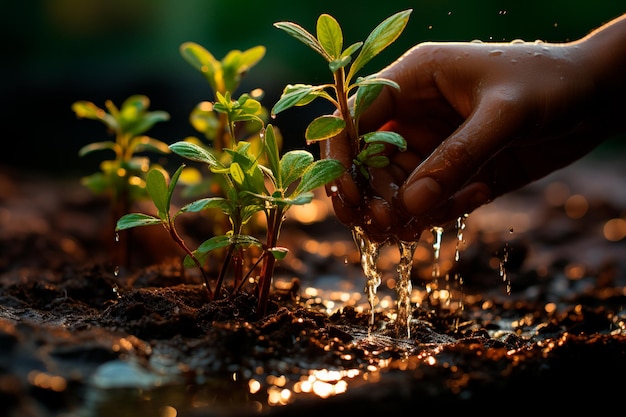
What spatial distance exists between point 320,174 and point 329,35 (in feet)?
1.20

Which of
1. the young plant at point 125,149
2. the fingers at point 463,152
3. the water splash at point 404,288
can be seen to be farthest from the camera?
the young plant at point 125,149

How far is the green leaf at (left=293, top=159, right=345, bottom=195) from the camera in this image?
5.02ft

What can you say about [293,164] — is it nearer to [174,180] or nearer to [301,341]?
[174,180]

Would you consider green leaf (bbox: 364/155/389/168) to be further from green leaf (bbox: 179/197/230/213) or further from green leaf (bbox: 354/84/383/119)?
green leaf (bbox: 179/197/230/213)

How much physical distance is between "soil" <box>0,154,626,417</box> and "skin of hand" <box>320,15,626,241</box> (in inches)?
14.4

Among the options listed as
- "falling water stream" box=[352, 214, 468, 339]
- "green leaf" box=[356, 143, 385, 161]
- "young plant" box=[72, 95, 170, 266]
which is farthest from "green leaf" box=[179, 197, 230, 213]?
"young plant" box=[72, 95, 170, 266]

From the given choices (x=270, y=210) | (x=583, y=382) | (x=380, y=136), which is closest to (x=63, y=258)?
(x=270, y=210)

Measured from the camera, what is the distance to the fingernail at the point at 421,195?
5.48ft

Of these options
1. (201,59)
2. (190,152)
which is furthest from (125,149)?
(190,152)

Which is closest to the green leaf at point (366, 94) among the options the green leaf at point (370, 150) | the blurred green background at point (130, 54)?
the green leaf at point (370, 150)

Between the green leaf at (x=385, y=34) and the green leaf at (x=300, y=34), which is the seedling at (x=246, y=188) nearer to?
the green leaf at (x=300, y=34)

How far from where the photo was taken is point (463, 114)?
6.52 ft

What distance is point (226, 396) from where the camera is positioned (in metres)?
1.18

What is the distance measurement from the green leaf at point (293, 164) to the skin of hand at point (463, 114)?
0.14 meters
